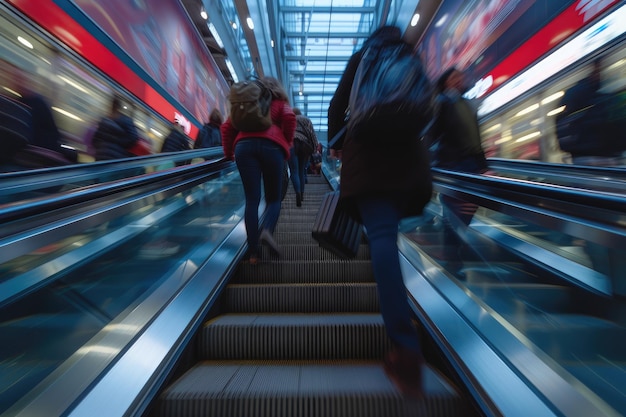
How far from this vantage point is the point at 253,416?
1.28m

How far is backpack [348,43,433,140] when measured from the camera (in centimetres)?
117

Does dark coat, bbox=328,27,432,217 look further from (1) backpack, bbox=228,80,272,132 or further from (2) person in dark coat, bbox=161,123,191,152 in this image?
(2) person in dark coat, bbox=161,123,191,152

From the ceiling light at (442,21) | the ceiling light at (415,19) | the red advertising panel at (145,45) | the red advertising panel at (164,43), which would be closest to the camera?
the red advertising panel at (145,45)

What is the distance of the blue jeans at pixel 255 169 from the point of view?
2.59 meters

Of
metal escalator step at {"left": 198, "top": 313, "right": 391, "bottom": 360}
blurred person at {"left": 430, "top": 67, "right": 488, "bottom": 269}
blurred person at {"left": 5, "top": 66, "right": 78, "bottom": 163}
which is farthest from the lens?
blurred person at {"left": 5, "top": 66, "right": 78, "bottom": 163}

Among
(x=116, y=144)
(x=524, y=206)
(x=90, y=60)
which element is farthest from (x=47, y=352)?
(x=90, y=60)

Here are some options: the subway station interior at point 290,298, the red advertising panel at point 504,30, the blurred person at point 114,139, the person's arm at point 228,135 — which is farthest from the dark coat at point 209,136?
the red advertising panel at point 504,30

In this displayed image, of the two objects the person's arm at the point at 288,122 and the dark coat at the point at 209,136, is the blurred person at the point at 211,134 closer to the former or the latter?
the dark coat at the point at 209,136

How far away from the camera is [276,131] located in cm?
268

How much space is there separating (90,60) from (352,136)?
5.19 meters

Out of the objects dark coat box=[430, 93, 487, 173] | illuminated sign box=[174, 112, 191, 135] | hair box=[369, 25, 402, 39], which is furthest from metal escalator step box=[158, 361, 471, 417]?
illuminated sign box=[174, 112, 191, 135]

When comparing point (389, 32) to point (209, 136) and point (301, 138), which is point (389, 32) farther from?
point (209, 136)

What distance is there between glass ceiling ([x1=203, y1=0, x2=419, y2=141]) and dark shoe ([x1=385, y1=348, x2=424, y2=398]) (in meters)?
9.69

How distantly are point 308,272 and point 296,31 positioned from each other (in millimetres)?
13820
